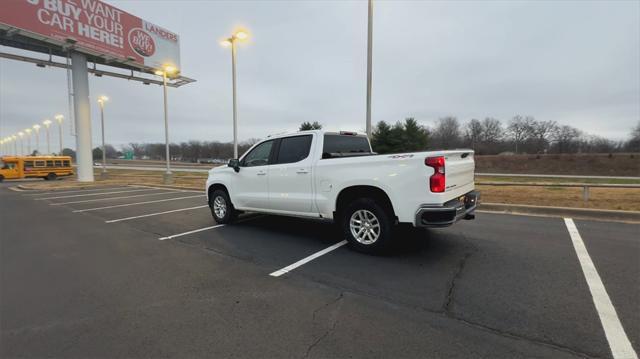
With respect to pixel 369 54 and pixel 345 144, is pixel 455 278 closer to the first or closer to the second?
pixel 345 144

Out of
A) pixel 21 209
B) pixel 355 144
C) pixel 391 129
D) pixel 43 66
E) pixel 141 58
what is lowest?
pixel 21 209

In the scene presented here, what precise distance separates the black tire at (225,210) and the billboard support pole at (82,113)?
22.0m

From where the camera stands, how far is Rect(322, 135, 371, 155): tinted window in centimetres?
555

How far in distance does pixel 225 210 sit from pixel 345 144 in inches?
131

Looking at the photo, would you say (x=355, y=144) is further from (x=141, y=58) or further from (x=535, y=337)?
(x=141, y=58)

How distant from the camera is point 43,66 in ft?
70.7

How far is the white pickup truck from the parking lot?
1.94ft

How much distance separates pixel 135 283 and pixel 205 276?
86cm

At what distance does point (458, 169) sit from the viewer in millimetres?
4609

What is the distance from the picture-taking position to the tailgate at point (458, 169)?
4.29 meters

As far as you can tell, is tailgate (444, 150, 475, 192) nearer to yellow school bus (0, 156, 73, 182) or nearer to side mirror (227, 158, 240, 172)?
side mirror (227, 158, 240, 172)

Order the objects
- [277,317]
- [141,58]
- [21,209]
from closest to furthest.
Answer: [277,317]
[21,209]
[141,58]

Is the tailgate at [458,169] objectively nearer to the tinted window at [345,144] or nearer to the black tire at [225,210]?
the tinted window at [345,144]

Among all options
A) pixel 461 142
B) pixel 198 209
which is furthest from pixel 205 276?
pixel 461 142
